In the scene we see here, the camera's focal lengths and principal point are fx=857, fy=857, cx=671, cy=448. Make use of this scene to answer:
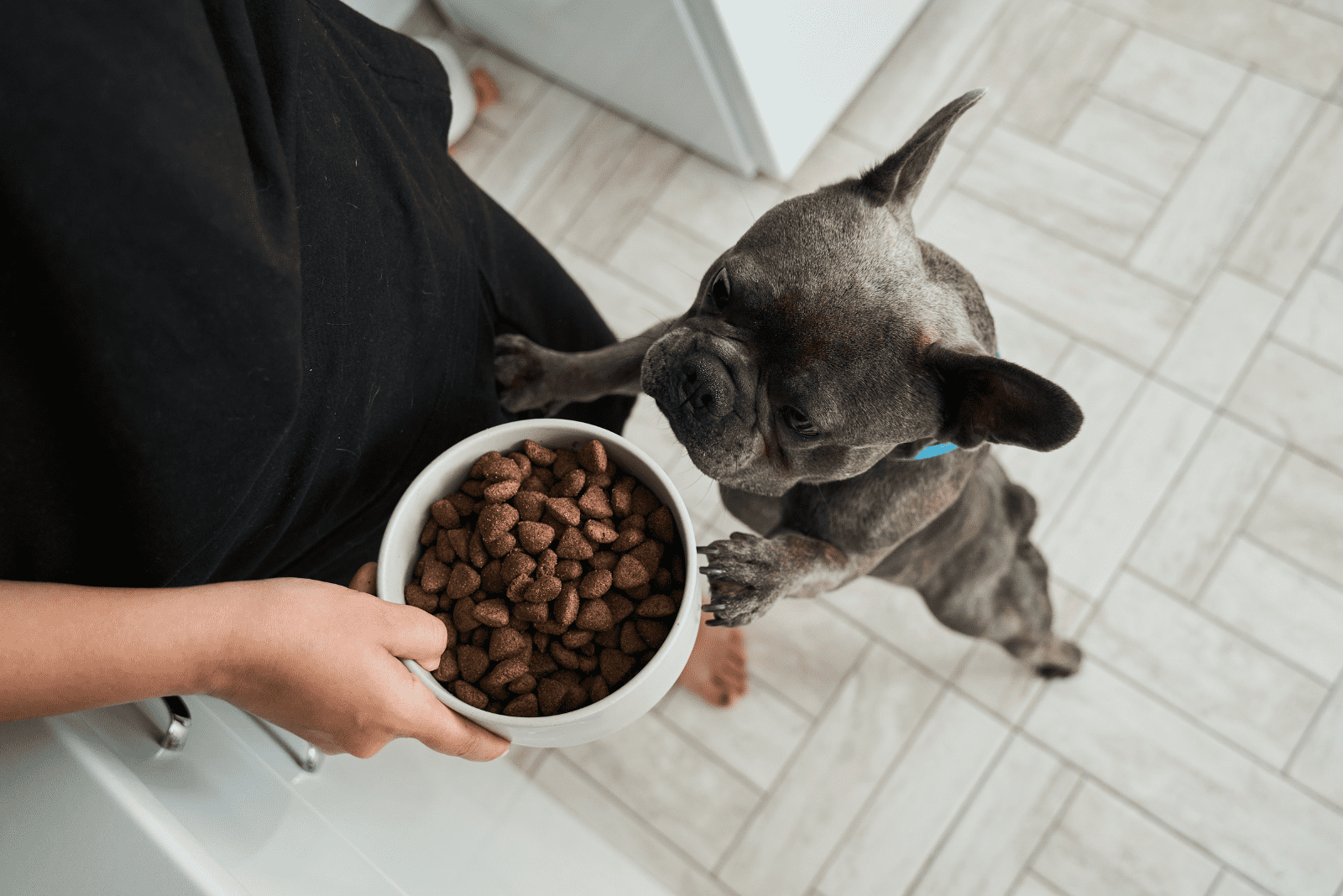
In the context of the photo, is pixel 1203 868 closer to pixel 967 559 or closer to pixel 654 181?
pixel 967 559

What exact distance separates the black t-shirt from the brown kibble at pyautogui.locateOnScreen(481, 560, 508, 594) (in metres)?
0.18

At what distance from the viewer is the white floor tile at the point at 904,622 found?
2.16 meters

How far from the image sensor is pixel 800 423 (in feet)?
3.40

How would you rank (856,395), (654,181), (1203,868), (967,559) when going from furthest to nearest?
(654,181), (1203,868), (967,559), (856,395)

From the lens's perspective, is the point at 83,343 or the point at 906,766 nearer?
the point at 83,343

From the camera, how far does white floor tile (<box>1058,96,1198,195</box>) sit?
2416mm

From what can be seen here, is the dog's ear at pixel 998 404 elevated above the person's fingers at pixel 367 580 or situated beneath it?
situated beneath

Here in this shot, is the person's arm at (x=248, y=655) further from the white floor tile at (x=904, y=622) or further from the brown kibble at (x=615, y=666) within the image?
the white floor tile at (x=904, y=622)

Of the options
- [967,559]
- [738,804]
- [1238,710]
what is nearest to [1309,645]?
[1238,710]

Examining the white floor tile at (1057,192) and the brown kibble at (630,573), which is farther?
the white floor tile at (1057,192)

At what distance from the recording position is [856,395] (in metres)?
0.97

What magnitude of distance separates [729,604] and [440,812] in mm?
678

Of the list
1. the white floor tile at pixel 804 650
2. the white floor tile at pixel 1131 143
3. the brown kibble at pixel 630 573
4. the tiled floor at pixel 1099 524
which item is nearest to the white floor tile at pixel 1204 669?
the tiled floor at pixel 1099 524

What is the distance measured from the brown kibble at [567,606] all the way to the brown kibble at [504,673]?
58 mm
